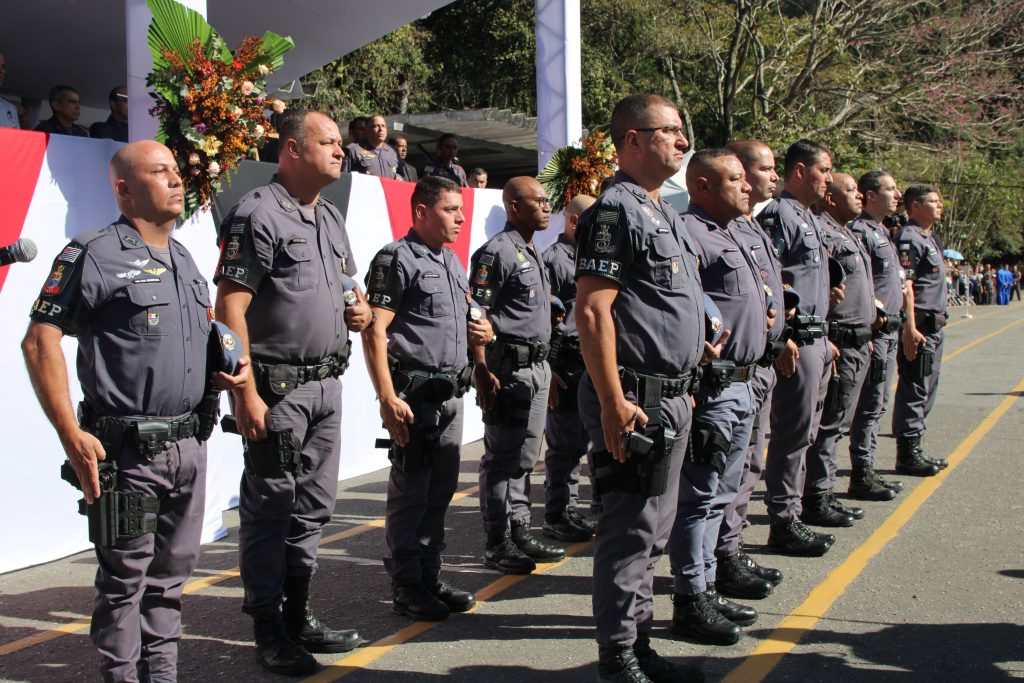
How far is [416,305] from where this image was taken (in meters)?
4.86

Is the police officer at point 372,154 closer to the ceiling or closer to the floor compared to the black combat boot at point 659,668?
closer to the ceiling

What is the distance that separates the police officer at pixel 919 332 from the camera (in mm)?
7926

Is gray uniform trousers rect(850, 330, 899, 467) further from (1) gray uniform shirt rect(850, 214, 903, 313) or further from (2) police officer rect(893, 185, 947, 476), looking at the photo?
(2) police officer rect(893, 185, 947, 476)

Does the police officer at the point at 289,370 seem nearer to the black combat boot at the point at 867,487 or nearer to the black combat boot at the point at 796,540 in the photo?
the black combat boot at the point at 796,540

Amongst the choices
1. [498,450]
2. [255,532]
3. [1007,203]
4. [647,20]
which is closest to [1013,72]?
[647,20]

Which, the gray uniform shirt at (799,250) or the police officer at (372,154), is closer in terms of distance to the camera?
the gray uniform shirt at (799,250)

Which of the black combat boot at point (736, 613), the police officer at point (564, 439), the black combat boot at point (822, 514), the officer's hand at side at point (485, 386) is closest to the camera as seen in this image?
the black combat boot at point (736, 613)

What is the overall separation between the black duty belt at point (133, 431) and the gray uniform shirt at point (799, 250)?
3.66 meters

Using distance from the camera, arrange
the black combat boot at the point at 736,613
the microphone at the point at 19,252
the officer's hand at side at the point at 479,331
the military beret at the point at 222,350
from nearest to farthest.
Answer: the microphone at the point at 19,252 → the military beret at the point at 222,350 → the black combat boot at the point at 736,613 → the officer's hand at side at the point at 479,331

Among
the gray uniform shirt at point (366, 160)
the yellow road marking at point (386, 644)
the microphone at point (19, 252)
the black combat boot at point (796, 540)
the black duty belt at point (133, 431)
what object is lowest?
the yellow road marking at point (386, 644)

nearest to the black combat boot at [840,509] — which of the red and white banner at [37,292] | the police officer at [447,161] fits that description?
the red and white banner at [37,292]

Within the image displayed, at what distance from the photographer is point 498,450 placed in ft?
18.2

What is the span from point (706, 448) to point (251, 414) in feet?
6.29

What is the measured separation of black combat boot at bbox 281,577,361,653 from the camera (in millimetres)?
4320
